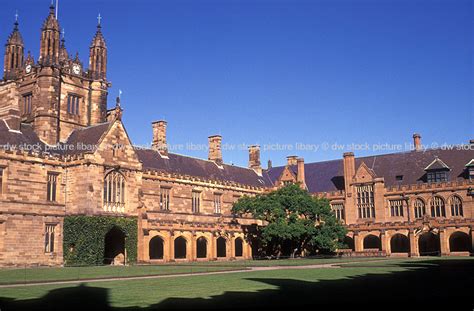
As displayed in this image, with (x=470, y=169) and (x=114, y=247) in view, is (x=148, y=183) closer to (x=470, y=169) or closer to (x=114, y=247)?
(x=114, y=247)

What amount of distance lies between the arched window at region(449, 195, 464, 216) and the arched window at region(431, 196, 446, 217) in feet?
2.65

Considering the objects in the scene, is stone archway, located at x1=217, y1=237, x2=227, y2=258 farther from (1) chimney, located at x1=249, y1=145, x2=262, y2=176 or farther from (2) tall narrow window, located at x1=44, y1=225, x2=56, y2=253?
(2) tall narrow window, located at x1=44, y1=225, x2=56, y2=253

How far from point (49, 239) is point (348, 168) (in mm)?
31434

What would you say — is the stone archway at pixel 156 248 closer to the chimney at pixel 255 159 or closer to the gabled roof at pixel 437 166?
the chimney at pixel 255 159

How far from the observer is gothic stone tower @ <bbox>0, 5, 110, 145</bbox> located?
41.7 meters

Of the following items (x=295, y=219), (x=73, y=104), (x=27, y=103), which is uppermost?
(x=73, y=104)

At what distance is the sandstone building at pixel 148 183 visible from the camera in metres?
37.2

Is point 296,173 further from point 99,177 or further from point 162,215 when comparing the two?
point 99,177

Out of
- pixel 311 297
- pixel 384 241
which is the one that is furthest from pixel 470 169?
pixel 311 297

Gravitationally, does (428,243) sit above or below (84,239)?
below

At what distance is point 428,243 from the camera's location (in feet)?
173

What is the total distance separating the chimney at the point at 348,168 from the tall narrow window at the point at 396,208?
4730mm

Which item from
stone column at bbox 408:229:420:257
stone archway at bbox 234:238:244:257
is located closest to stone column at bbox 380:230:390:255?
stone column at bbox 408:229:420:257

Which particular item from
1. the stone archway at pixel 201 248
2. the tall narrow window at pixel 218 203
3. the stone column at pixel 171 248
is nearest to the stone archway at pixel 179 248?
the stone archway at pixel 201 248
